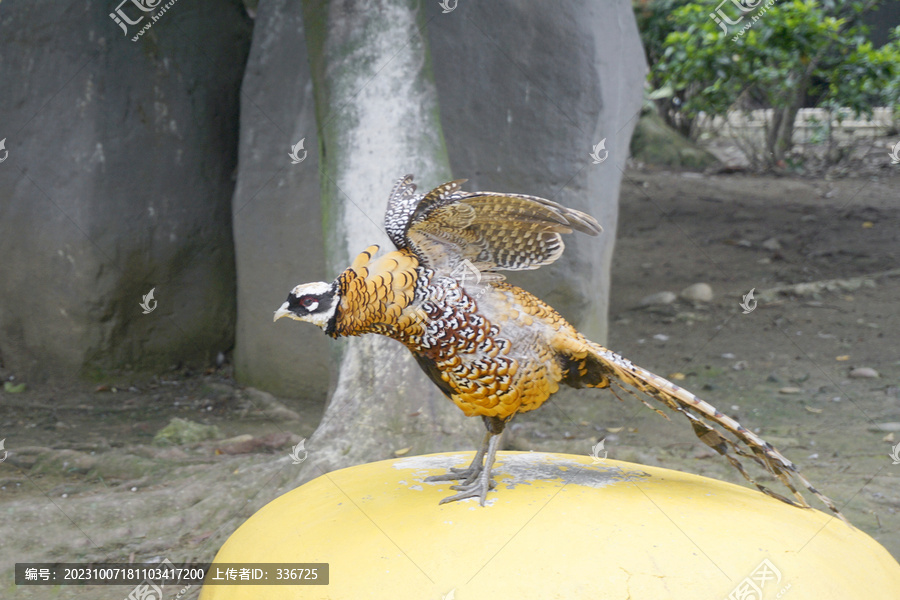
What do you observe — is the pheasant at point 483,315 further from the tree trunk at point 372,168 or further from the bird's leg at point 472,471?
the tree trunk at point 372,168

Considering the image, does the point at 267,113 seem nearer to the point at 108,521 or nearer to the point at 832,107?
the point at 108,521

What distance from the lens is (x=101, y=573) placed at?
11.6 feet

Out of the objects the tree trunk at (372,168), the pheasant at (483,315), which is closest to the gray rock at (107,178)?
the tree trunk at (372,168)

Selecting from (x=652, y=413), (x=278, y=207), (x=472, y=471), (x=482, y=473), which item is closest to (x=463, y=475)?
(x=472, y=471)

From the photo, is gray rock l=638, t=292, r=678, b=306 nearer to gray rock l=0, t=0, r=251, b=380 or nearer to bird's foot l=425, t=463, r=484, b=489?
gray rock l=0, t=0, r=251, b=380

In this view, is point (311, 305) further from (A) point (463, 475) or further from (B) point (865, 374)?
(B) point (865, 374)

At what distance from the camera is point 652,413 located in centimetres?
520

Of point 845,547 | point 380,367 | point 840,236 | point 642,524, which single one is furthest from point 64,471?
point 840,236

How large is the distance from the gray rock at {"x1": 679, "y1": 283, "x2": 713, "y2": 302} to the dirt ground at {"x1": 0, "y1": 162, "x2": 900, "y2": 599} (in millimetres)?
57

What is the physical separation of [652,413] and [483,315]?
3.29m

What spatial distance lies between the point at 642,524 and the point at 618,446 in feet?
8.27

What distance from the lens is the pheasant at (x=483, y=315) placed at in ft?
7.02

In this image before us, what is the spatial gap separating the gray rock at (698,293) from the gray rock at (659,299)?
0.10 meters

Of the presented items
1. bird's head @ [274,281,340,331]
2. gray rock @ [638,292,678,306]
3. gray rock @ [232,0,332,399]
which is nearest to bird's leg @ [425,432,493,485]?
bird's head @ [274,281,340,331]
